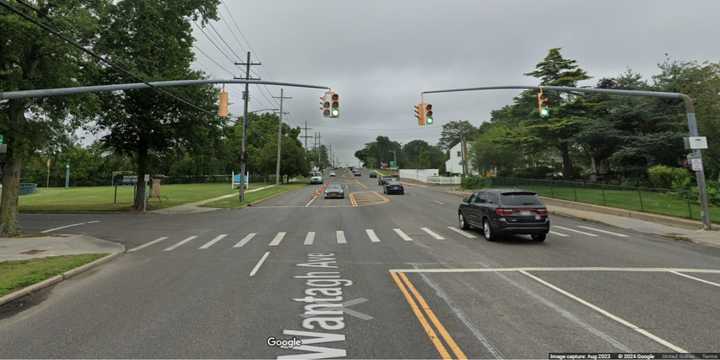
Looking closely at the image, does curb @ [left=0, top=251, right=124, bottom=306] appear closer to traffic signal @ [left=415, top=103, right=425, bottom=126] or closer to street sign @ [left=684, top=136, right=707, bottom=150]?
traffic signal @ [left=415, top=103, right=425, bottom=126]

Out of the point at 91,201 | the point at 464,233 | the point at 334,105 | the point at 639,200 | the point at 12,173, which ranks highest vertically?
the point at 334,105

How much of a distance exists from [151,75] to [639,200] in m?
29.2

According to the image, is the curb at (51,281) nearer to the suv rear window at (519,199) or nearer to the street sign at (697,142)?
the suv rear window at (519,199)

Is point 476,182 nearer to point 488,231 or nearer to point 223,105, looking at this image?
point 488,231

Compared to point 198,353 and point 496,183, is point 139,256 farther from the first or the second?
point 496,183

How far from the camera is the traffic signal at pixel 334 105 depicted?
15.1 metres

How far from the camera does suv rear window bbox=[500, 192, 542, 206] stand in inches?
489

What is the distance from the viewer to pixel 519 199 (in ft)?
41.3

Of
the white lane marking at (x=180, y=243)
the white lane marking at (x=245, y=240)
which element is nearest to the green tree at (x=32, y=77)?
the white lane marking at (x=180, y=243)

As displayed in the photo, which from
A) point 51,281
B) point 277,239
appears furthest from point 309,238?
point 51,281

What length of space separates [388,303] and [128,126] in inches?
952

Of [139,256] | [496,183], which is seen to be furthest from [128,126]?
[496,183]

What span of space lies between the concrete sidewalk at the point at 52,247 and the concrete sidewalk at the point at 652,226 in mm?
19210

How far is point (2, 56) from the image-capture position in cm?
1470
